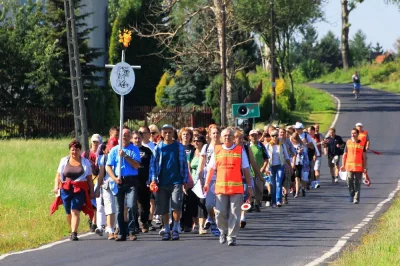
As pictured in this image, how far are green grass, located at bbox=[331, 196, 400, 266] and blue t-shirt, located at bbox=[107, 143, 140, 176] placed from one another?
3.59 metres

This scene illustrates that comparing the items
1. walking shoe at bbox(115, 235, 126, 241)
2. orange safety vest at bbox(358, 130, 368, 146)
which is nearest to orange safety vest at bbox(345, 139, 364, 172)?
orange safety vest at bbox(358, 130, 368, 146)

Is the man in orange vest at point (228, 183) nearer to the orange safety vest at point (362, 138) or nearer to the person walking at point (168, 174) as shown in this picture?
the person walking at point (168, 174)

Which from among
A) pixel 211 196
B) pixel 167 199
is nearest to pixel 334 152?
pixel 211 196

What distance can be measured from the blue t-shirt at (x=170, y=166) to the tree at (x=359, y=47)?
11198 centimetres

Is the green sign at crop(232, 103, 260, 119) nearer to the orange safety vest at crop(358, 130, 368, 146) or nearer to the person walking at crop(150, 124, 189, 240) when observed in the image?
the orange safety vest at crop(358, 130, 368, 146)

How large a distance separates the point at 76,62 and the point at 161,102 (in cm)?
2758

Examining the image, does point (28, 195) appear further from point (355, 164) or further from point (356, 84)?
point (356, 84)

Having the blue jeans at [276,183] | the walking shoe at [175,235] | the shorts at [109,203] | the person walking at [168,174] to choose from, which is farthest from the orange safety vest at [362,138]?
the shorts at [109,203]

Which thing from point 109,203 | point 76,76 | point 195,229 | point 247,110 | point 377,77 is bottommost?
point 195,229

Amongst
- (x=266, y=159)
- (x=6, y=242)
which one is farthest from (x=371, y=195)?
(x=6, y=242)

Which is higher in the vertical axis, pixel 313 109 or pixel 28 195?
pixel 313 109

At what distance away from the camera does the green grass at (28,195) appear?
56.4 feet

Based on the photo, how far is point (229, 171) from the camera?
1585cm

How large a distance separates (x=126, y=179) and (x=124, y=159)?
12.0 inches
